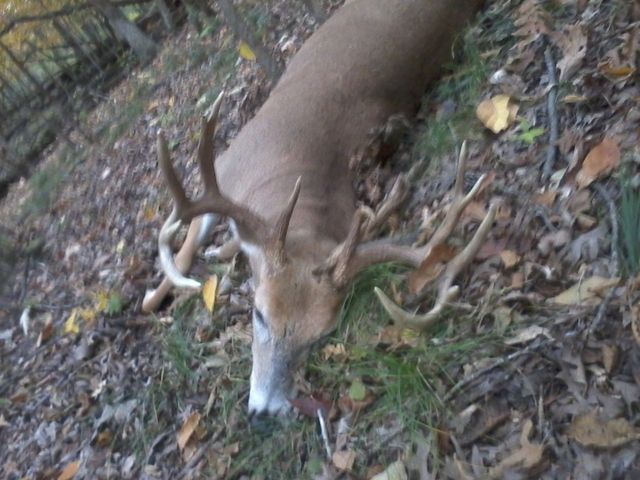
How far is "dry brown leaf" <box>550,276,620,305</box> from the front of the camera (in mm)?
3121

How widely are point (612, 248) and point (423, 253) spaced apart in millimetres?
891

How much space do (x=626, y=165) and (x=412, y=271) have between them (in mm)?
1129

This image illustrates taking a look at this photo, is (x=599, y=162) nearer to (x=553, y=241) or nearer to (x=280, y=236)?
(x=553, y=241)

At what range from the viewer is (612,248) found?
10.7 feet

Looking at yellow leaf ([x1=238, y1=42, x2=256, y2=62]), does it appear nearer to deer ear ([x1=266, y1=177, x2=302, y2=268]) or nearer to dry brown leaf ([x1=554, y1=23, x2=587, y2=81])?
dry brown leaf ([x1=554, y1=23, x2=587, y2=81])

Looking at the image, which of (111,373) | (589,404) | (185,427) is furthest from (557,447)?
(111,373)

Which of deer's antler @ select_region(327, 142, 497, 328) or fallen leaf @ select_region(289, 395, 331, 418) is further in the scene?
fallen leaf @ select_region(289, 395, 331, 418)

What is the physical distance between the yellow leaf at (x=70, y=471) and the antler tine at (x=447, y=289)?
7.90ft

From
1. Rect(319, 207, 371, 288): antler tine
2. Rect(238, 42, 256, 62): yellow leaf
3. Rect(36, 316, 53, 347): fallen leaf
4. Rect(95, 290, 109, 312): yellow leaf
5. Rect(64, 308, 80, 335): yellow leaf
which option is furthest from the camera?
Rect(238, 42, 256, 62): yellow leaf

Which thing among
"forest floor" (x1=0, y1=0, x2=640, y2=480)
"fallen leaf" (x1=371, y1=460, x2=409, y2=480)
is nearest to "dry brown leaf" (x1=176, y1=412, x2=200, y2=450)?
"forest floor" (x1=0, y1=0, x2=640, y2=480)

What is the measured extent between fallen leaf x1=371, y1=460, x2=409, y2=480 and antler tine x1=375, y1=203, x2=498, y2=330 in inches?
24.7

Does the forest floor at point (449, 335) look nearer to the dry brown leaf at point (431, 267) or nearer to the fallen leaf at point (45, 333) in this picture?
the fallen leaf at point (45, 333)

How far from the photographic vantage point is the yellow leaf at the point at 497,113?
14.6ft

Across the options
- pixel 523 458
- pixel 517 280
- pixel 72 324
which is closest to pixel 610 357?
pixel 523 458
